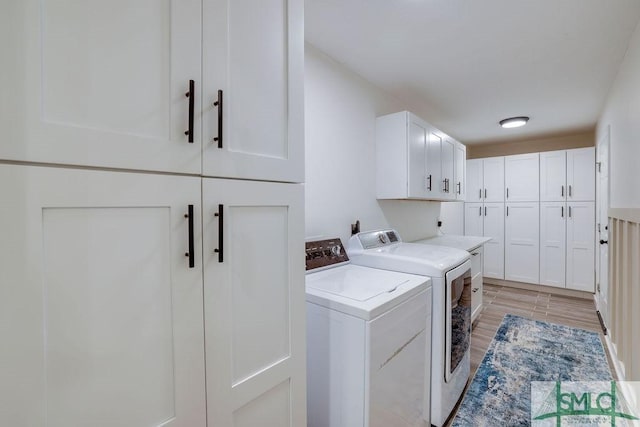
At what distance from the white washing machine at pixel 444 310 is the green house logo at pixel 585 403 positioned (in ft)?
1.59

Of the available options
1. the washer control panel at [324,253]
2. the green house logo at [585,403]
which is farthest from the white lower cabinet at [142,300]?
the green house logo at [585,403]

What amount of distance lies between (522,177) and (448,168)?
80.2 inches

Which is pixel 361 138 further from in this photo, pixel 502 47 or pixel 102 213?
pixel 102 213

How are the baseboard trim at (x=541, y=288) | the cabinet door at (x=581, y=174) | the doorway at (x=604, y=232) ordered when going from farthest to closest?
the baseboard trim at (x=541, y=288) → the cabinet door at (x=581, y=174) → the doorway at (x=604, y=232)

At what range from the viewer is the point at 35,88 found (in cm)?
52

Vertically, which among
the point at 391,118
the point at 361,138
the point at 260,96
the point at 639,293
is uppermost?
the point at 391,118

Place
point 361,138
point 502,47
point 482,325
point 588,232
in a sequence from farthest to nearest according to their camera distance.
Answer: point 588,232, point 482,325, point 361,138, point 502,47

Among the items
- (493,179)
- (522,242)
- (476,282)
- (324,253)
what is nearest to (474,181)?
(493,179)

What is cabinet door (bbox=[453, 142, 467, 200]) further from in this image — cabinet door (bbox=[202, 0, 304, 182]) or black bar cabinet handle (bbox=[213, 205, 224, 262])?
black bar cabinet handle (bbox=[213, 205, 224, 262])

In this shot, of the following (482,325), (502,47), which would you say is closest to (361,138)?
(502,47)

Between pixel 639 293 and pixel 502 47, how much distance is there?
1.73 m

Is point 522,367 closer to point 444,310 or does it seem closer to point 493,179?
point 444,310

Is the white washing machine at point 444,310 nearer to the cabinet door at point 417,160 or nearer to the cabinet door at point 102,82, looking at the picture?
the cabinet door at point 417,160

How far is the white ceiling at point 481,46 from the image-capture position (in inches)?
62.2
